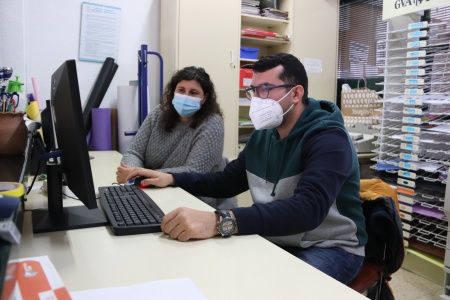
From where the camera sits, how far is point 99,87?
286 centimetres

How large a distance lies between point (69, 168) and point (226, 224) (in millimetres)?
435

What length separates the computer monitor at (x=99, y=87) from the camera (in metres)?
2.82

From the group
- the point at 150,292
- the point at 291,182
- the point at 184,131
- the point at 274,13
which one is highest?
the point at 274,13

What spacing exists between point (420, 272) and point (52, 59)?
2.92 metres

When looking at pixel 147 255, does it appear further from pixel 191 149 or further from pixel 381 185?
pixel 191 149

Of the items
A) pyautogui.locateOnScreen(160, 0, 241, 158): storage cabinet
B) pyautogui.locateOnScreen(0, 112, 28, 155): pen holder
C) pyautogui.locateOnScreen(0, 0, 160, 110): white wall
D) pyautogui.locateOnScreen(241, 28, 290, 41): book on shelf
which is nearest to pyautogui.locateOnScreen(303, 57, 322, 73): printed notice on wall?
pyautogui.locateOnScreen(241, 28, 290, 41): book on shelf

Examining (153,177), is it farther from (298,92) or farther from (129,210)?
(298,92)

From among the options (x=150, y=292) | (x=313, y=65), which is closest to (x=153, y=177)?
(x=150, y=292)

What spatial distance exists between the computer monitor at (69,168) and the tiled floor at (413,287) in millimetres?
1875

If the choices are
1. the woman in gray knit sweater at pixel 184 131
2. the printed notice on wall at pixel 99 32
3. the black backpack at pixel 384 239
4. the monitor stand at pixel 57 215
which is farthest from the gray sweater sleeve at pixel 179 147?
the printed notice on wall at pixel 99 32

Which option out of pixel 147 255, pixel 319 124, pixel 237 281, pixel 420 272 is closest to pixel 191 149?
pixel 319 124

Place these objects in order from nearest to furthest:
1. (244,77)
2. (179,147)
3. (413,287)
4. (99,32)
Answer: (179,147) < (413,287) < (99,32) < (244,77)

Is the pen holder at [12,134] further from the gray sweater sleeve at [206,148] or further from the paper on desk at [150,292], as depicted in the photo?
the paper on desk at [150,292]

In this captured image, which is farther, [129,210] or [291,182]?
[291,182]
